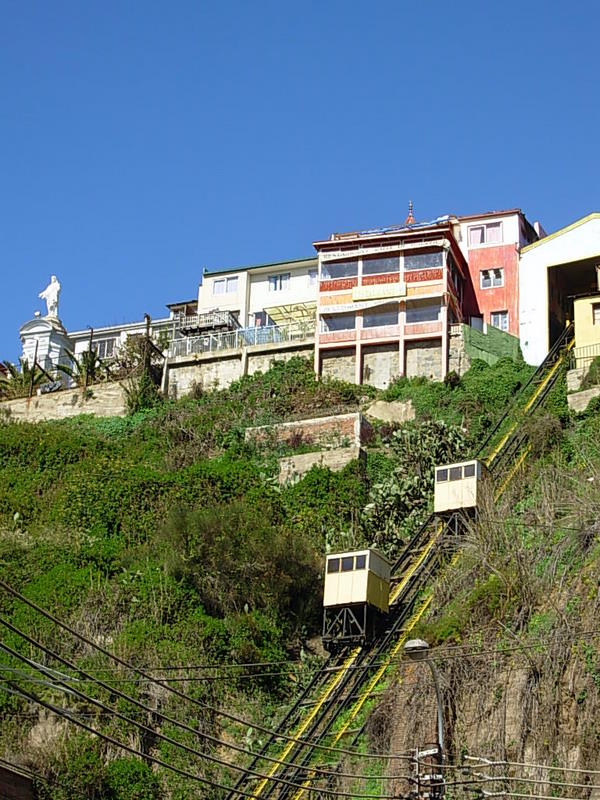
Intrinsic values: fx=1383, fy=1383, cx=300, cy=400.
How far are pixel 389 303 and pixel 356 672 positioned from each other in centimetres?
2242

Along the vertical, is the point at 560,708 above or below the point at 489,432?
below

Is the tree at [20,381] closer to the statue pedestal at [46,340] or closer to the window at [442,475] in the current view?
the statue pedestal at [46,340]

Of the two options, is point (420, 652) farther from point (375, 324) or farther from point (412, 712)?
point (375, 324)

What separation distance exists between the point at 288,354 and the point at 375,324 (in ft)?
11.8

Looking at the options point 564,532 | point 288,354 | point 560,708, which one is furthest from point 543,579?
point 288,354

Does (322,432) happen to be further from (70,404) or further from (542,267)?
(70,404)

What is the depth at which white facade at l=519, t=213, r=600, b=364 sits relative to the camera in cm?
4991

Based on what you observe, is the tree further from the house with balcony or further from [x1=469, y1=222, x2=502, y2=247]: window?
[x1=469, y1=222, x2=502, y2=247]: window

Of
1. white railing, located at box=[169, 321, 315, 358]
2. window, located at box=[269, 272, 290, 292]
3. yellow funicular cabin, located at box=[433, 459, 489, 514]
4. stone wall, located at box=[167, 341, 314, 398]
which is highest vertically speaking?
window, located at box=[269, 272, 290, 292]

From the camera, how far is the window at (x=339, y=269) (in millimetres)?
51156

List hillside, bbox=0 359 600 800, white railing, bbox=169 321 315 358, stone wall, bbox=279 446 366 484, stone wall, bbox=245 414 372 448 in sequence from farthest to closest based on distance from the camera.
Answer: white railing, bbox=169 321 315 358 → stone wall, bbox=245 414 372 448 → stone wall, bbox=279 446 366 484 → hillside, bbox=0 359 600 800

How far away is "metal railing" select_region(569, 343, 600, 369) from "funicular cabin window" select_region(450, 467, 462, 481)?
38.3ft

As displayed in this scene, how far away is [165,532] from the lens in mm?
34062

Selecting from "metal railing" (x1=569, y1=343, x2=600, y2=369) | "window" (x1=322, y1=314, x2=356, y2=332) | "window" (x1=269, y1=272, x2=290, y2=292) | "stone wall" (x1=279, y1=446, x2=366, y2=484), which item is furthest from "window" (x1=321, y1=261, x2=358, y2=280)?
"stone wall" (x1=279, y1=446, x2=366, y2=484)
